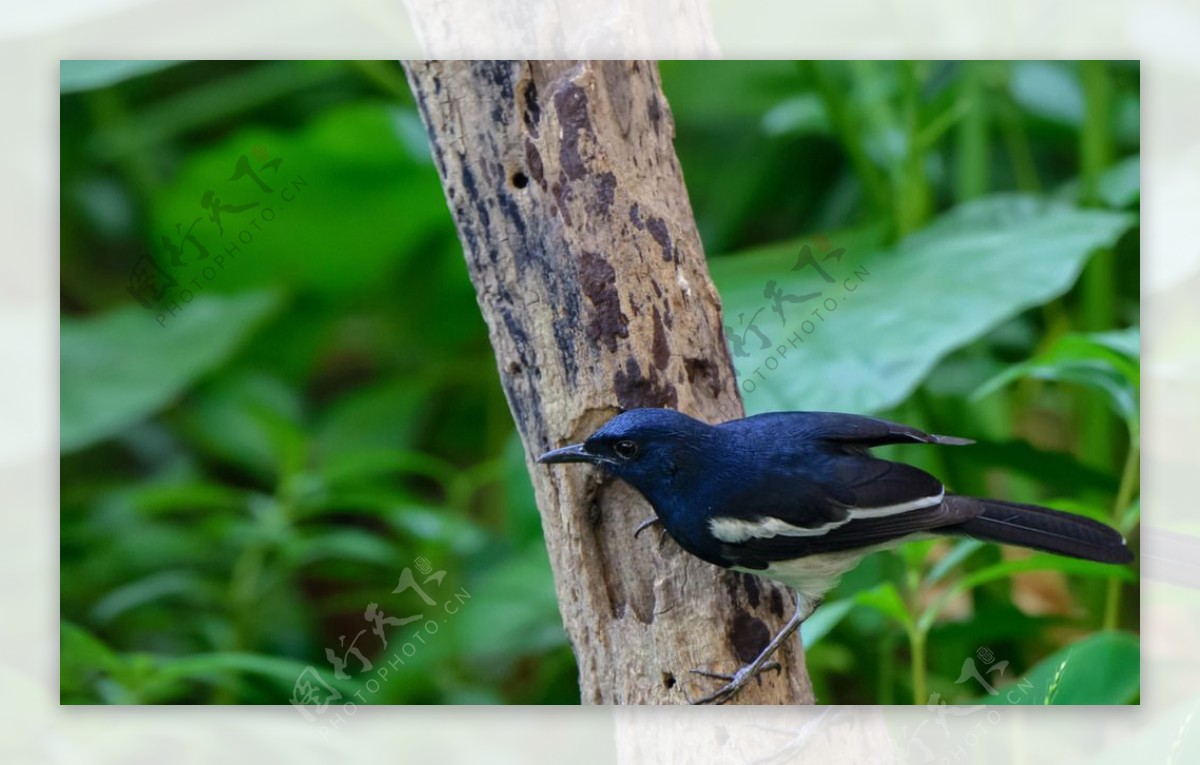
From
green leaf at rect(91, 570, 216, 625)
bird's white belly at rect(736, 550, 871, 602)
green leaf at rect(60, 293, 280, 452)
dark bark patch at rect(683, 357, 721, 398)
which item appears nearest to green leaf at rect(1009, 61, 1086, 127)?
dark bark patch at rect(683, 357, 721, 398)

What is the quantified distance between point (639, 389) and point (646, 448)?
11 cm

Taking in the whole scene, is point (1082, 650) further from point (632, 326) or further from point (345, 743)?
point (345, 743)

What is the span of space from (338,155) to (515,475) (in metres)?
0.81

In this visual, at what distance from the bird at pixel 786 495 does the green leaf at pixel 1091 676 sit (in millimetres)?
338

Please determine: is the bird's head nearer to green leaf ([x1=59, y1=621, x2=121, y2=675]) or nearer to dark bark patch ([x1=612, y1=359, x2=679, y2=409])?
dark bark patch ([x1=612, y1=359, x2=679, y2=409])

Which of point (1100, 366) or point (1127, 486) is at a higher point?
point (1100, 366)

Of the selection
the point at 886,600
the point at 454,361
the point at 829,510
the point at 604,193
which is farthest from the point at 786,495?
the point at 454,361

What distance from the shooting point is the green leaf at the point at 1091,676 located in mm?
2143

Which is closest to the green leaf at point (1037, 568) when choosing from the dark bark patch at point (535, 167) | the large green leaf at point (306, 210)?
the dark bark patch at point (535, 167)

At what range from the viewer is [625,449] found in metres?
1.81

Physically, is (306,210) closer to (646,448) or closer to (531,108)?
(531,108)

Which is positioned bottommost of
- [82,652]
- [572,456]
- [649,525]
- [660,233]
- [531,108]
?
[82,652]

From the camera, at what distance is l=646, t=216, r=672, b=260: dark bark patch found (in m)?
1.87

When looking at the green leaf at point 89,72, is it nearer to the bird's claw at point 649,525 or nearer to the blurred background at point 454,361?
the blurred background at point 454,361
